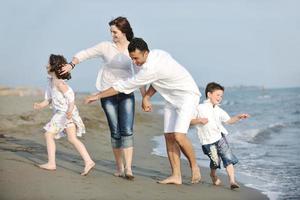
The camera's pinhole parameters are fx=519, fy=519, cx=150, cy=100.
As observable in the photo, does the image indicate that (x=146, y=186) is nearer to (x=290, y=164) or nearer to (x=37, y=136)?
(x=290, y=164)

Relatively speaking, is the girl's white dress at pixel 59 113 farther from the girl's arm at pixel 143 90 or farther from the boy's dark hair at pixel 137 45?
the boy's dark hair at pixel 137 45

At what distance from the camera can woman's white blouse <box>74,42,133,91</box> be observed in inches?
225

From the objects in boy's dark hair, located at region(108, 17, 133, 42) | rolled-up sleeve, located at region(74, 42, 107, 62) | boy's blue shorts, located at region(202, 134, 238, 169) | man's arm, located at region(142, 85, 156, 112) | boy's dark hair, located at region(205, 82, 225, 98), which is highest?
boy's dark hair, located at region(108, 17, 133, 42)

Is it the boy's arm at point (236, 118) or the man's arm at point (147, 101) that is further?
the boy's arm at point (236, 118)

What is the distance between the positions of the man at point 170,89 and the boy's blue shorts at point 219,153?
10.6 inches

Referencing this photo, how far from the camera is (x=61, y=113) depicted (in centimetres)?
591

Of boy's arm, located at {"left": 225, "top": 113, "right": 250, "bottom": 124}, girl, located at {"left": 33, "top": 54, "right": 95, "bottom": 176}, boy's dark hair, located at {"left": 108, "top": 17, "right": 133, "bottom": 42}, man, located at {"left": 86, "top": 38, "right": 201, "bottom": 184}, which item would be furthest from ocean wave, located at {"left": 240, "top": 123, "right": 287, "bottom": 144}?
boy's dark hair, located at {"left": 108, "top": 17, "right": 133, "bottom": 42}

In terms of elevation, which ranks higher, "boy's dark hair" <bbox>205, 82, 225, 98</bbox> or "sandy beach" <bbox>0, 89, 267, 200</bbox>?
"boy's dark hair" <bbox>205, 82, 225, 98</bbox>

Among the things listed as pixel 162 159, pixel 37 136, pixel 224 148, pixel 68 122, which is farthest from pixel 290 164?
pixel 37 136

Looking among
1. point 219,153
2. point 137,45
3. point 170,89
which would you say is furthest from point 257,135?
point 137,45

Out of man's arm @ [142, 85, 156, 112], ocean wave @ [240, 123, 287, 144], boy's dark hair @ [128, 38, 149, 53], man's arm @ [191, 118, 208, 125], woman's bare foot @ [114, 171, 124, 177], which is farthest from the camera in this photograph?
ocean wave @ [240, 123, 287, 144]

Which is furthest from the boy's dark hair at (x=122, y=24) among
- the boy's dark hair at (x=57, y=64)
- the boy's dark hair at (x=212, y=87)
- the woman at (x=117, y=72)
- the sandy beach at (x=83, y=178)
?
the sandy beach at (x=83, y=178)

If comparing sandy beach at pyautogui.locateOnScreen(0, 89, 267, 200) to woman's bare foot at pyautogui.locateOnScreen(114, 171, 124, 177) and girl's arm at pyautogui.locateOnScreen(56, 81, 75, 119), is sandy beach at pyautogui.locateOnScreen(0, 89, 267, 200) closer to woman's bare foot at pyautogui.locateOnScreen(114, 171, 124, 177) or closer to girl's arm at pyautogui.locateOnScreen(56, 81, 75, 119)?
woman's bare foot at pyautogui.locateOnScreen(114, 171, 124, 177)

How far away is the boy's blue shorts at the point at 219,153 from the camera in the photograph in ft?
19.2
